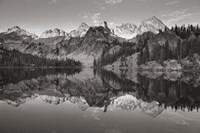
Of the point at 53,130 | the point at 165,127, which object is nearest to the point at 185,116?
the point at 165,127

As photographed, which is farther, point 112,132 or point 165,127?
point 165,127

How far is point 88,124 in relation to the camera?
23141mm

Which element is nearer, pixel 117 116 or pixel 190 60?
pixel 117 116

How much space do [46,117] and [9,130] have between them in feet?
22.5

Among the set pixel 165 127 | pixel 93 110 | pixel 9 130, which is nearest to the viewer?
pixel 9 130

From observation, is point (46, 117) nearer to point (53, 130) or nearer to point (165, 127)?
point (53, 130)

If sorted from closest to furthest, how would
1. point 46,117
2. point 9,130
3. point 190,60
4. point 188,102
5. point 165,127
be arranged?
point 9,130
point 165,127
point 46,117
point 188,102
point 190,60

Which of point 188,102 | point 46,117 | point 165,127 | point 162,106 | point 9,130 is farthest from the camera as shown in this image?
point 188,102

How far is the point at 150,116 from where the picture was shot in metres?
27.4

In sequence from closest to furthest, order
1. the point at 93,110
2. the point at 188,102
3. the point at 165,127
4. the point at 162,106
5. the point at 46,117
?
the point at 165,127, the point at 46,117, the point at 93,110, the point at 162,106, the point at 188,102

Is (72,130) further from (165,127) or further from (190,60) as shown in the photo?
(190,60)

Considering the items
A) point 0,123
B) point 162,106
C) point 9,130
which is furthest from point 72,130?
point 162,106

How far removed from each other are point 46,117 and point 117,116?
345 inches

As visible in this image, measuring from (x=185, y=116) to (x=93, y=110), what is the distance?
41.4ft
